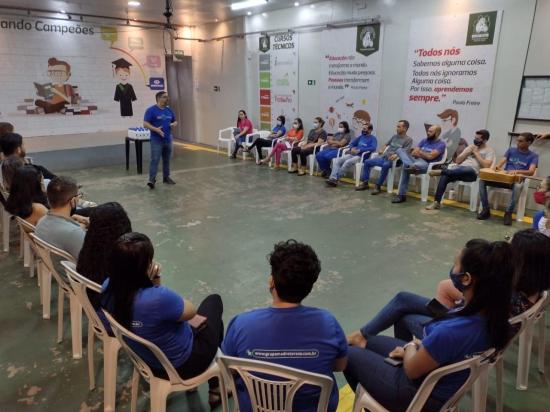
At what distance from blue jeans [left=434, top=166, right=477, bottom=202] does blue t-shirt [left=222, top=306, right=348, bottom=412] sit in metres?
4.58

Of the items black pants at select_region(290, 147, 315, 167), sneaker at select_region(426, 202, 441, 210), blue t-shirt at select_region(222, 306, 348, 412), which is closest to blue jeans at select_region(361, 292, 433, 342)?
blue t-shirt at select_region(222, 306, 348, 412)

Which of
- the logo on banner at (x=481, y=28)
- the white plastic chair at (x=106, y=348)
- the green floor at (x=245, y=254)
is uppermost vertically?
the logo on banner at (x=481, y=28)

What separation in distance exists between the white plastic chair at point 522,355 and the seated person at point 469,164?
328 centimetres

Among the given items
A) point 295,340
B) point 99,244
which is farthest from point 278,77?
point 295,340

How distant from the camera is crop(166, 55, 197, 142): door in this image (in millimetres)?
11234

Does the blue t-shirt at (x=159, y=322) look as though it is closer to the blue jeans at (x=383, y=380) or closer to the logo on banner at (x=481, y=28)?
the blue jeans at (x=383, y=380)

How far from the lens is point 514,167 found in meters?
5.04

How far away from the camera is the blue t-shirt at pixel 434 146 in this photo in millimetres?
5812

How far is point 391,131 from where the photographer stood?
6.80 meters

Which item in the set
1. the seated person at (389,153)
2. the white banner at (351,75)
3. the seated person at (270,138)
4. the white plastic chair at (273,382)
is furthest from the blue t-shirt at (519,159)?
the white plastic chair at (273,382)

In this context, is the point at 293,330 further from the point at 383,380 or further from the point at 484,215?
the point at 484,215

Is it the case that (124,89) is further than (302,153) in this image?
Yes

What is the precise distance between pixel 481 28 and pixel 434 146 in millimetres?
1698

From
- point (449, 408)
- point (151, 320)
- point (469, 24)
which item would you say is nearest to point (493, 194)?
point (469, 24)
